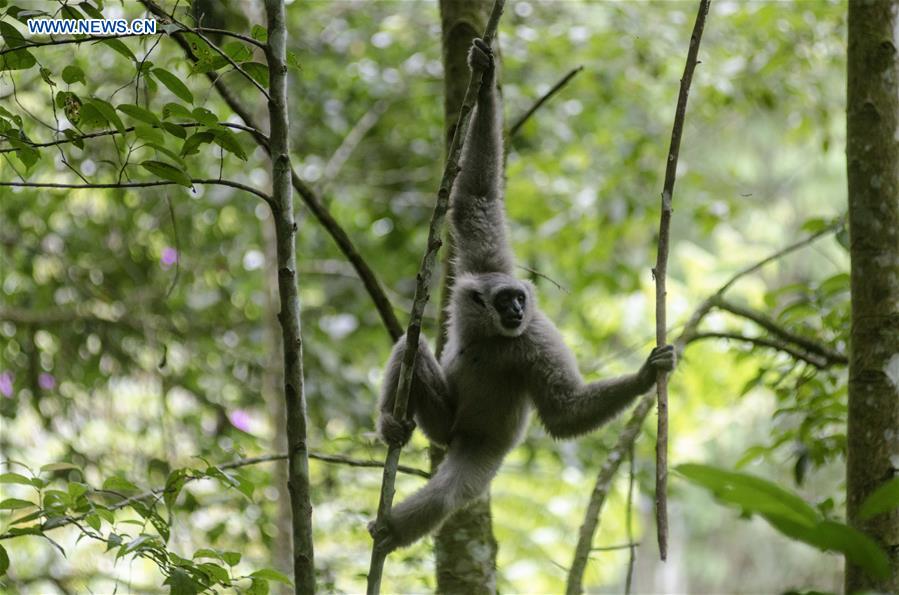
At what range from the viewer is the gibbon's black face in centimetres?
553

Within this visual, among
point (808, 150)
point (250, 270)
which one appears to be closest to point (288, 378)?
point (250, 270)

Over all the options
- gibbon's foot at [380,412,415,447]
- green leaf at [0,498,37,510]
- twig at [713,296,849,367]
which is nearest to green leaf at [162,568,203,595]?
green leaf at [0,498,37,510]

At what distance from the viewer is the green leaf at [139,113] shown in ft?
9.70

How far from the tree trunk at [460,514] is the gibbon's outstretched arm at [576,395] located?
26.9 inches

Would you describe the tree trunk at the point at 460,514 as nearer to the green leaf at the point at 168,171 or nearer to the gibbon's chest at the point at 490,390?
the gibbon's chest at the point at 490,390

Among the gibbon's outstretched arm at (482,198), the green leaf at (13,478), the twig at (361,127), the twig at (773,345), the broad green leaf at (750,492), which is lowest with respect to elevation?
the broad green leaf at (750,492)

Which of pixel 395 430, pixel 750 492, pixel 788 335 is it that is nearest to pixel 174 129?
pixel 395 430

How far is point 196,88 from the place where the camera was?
9484 mm

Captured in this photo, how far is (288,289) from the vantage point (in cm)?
336

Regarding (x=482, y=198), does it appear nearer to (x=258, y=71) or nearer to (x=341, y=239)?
(x=341, y=239)

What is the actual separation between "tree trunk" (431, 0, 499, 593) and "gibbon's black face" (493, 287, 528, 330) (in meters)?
0.37

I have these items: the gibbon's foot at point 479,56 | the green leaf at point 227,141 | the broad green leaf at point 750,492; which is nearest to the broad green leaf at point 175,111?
the green leaf at point 227,141

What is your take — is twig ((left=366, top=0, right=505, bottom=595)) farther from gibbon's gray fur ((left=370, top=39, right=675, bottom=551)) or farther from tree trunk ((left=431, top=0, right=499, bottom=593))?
gibbon's gray fur ((left=370, top=39, right=675, bottom=551))

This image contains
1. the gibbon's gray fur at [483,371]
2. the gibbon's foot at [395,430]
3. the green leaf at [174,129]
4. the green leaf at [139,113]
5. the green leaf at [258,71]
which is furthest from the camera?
the gibbon's gray fur at [483,371]
